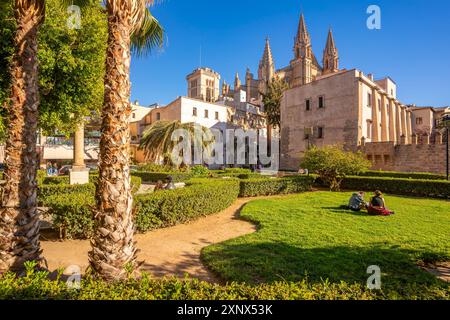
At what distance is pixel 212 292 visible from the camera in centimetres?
267

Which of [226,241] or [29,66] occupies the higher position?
[29,66]

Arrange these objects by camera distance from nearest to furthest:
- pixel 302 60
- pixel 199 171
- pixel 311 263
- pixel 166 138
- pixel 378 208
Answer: pixel 311 263, pixel 378 208, pixel 166 138, pixel 199 171, pixel 302 60

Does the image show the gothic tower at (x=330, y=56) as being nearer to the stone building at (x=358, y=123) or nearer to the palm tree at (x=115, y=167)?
the stone building at (x=358, y=123)

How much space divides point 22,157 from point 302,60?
239ft

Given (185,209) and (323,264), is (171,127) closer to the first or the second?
(185,209)

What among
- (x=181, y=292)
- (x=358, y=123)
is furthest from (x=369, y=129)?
(x=181, y=292)

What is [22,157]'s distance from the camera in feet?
13.4

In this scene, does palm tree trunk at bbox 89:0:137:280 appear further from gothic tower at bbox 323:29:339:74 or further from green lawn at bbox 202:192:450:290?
gothic tower at bbox 323:29:339:74

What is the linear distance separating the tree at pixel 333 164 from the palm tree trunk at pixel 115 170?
17.0 meters

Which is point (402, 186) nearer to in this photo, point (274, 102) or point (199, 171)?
point (199, 171)

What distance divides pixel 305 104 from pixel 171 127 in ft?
69.6

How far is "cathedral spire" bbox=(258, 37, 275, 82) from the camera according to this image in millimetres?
78688

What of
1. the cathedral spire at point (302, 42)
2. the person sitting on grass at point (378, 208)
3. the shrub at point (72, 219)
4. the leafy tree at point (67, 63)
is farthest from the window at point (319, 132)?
the cathedral spire at point (302, 42)
